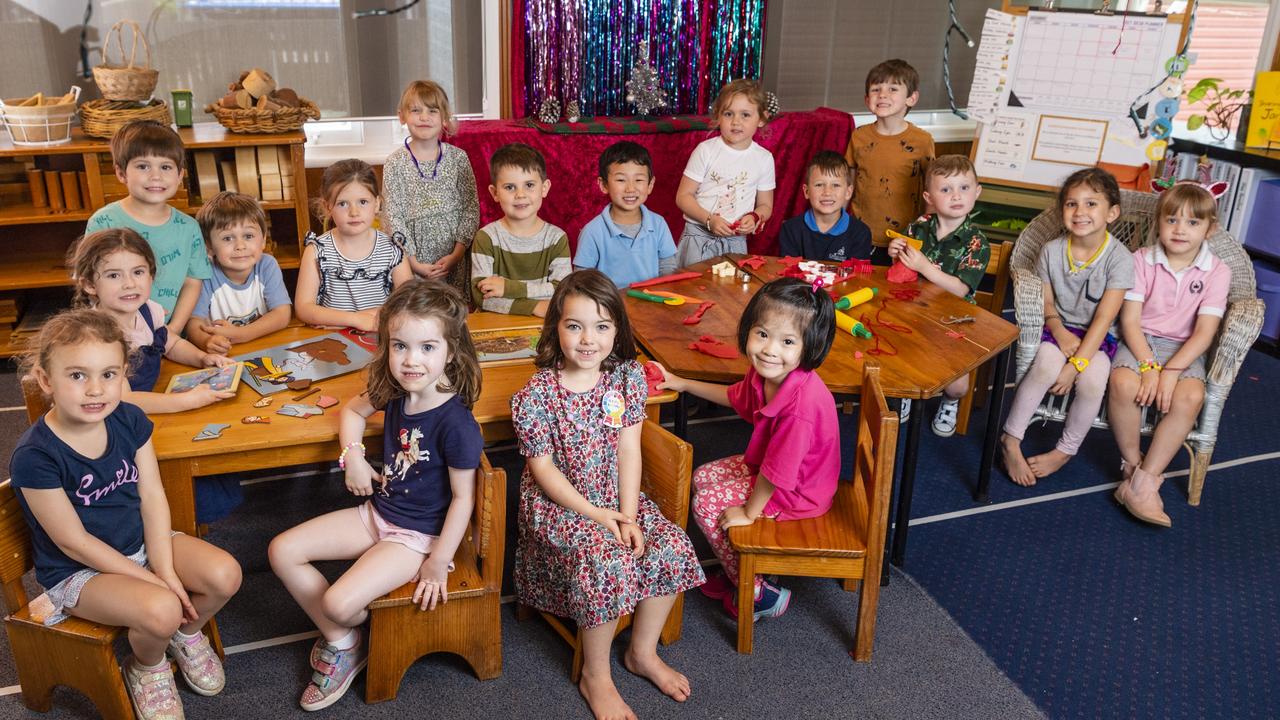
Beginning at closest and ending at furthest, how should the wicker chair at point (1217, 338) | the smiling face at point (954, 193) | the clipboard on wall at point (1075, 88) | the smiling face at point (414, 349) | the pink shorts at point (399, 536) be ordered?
the smiling face at point (414, 349) < the pink shorts at point (399, 536) < the wicker chair at point (1217, 338) < the smiling face at point (954, 193) < the clipboard on wall at point (1075, 88)

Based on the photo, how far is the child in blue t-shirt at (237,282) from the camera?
8.71ft

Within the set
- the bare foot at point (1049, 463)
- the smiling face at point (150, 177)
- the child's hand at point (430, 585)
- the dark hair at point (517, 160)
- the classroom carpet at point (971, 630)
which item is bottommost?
the classroom carpet at point (971, 630)

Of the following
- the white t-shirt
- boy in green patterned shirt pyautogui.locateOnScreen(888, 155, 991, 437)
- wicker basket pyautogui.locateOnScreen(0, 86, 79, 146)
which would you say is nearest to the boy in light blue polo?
the white t-shirt

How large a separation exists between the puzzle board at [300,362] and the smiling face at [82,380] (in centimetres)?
40

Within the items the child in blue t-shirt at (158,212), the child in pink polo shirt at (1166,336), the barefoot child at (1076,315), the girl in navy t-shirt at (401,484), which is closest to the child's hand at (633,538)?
the girl in navy t-shirt at (401,484)

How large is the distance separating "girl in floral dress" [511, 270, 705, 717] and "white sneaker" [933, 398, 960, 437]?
1.61 meters

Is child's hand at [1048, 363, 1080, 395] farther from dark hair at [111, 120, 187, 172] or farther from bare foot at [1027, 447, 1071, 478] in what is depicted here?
dark hair at [111, 120, 187, 172]

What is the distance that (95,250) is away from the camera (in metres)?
2.29

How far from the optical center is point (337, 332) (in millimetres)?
2658

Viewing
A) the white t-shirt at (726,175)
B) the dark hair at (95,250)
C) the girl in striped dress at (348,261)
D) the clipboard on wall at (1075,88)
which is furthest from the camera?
the clipboard on wall at (1075,88)

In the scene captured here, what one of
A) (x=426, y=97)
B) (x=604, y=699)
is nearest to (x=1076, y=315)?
(x=604, y=699)

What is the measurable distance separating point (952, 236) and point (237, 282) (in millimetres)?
2233

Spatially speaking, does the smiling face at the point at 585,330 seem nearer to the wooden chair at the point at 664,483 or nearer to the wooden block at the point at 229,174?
the wooden chair at the point at 664,483

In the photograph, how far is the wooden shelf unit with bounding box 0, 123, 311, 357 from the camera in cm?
373
